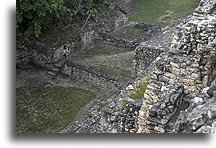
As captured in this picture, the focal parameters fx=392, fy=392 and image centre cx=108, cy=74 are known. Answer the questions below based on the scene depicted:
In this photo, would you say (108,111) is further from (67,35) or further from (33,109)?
(67,35)

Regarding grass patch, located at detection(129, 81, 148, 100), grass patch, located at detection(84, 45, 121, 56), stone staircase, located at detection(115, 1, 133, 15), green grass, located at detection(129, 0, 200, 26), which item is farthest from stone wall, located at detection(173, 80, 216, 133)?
stone staircase, located at detection(115, 1, 133, 15)

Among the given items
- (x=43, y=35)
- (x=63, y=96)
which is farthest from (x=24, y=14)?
(x=63, y=96)

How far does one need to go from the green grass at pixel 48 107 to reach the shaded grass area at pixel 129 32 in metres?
5.80

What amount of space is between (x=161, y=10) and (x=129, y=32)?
14.5 feet

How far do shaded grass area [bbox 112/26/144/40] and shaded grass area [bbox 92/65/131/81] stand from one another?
357 centimetres

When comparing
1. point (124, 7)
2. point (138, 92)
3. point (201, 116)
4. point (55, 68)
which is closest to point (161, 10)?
point (124, 7)

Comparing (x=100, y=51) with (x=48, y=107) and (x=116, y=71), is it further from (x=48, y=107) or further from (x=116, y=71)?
(x=48, y=107)

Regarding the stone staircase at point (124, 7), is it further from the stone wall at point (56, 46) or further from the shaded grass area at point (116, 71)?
the shaded grass area at point (116, 71)

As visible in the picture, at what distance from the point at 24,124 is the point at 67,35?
633 centimetres

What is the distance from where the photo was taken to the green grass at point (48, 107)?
534 inches

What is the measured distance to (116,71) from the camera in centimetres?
1733

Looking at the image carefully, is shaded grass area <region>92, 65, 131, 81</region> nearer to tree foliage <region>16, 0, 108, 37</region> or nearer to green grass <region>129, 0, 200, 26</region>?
tree foliage <region>16, 0, 108, 37</region>

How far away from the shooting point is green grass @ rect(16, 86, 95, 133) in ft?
44.5
